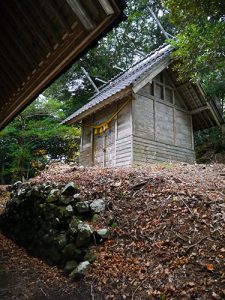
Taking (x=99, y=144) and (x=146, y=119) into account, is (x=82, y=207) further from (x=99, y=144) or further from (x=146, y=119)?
(x=99, y=144)

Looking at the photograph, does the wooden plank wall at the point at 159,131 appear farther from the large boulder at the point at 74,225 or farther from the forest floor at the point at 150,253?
the large boulder at the point at 74,225

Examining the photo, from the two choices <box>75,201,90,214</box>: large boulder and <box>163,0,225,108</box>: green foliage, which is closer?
<box>75,201,90,214</box>: large boulder

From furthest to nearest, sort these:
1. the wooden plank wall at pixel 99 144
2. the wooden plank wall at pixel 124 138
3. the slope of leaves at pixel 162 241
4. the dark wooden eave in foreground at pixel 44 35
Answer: the wooden plank wall at pixel 99 144 < the wooden plank wall at pixel 124 138 < the slope of leaves at pixel 162 241 < the dark wooden eave in foreground at pixel 44 35

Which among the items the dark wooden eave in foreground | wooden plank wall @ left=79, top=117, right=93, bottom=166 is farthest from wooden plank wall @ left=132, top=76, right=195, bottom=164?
the dark wooden eave in foreground

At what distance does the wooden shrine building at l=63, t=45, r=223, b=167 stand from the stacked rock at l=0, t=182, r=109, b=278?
5.20 m

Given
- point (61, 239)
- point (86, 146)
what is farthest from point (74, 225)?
point (86, 146)

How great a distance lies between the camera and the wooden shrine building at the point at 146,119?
12281mm

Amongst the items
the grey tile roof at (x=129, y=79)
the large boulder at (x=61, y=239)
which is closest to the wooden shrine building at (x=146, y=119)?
the grey tile roof at (x=129, y=79)

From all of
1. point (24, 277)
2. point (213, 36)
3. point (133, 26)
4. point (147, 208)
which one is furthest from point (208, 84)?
point (133, 26)

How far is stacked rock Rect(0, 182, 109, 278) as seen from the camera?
540cm

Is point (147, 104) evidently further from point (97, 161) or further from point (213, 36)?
point (213, 36)

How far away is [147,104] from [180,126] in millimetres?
2729

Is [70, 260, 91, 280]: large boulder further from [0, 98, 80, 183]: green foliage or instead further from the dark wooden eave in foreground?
[0, 98, 80, 183]: green foliage

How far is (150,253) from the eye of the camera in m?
4.70
